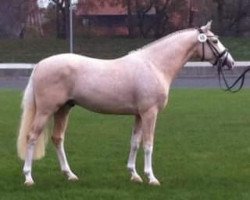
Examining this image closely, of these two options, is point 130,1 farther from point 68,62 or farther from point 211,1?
point 68,62

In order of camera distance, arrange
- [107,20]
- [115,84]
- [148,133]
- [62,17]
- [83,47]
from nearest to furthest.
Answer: [115,84] < [148,133] < [83,47] < [62,17] < [107,20]

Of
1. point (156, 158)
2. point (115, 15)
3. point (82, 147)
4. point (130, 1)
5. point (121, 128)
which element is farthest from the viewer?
point (115, 15)

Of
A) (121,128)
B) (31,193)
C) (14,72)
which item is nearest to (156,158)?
(31,193)

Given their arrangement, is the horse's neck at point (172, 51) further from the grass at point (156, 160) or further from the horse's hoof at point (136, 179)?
the grass at point (156, 160)

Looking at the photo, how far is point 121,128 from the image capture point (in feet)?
63.9

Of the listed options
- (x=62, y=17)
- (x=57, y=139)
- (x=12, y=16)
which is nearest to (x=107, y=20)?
(x=12, y=16)

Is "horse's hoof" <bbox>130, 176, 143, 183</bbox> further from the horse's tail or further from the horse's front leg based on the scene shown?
the horse's tail

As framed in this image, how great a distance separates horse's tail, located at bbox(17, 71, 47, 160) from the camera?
11.6m

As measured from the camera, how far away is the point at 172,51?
11.8 metres

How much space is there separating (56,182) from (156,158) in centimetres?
289

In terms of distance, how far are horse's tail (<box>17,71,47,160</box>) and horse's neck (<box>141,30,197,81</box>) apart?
1703mm

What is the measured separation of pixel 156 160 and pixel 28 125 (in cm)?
303

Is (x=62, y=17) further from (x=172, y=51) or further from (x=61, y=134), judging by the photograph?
(x=172, y=51)

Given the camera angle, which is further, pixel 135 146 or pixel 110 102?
pixel 135 146
